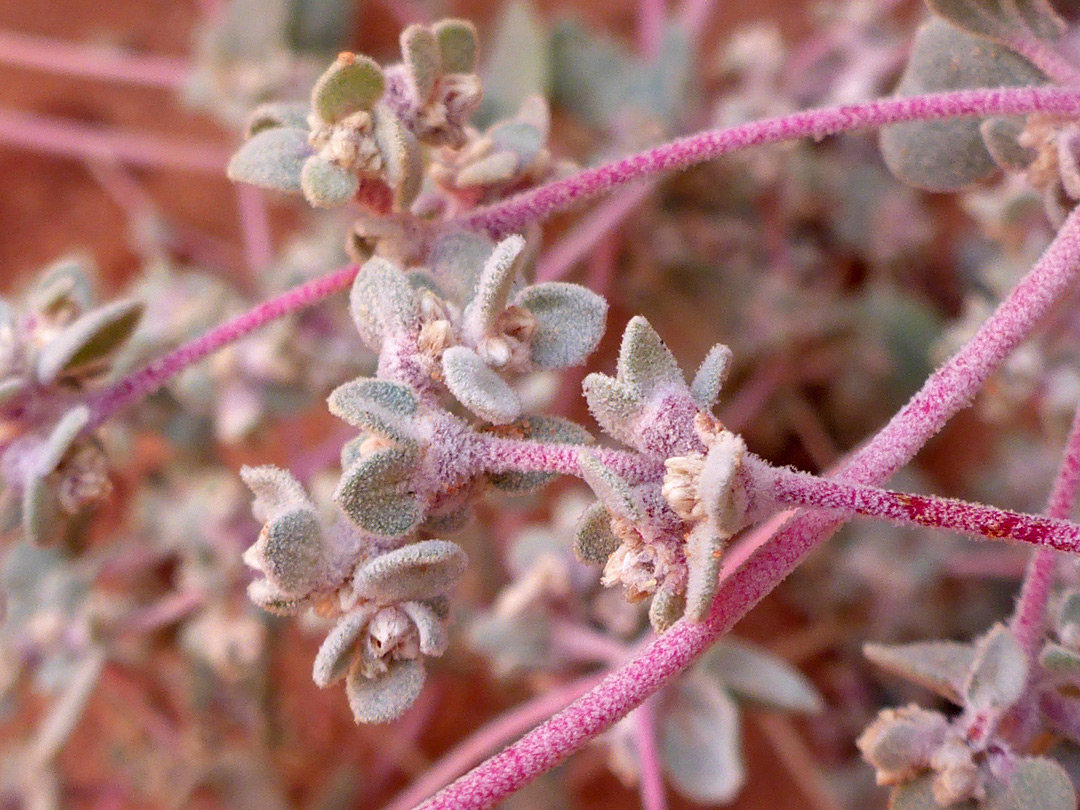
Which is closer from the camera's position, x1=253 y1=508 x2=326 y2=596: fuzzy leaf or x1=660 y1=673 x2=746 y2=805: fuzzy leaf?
x1=253 y1=508 x2=326 y2=596: fuzzy leaf

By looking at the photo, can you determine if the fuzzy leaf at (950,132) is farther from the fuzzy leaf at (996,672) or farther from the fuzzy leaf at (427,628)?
the fuzzy leaf at (427,628)

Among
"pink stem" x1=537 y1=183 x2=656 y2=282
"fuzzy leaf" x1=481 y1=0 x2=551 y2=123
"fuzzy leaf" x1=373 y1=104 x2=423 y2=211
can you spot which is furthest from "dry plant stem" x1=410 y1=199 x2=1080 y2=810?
"fuzzy leaf" x1=481 y1=0 x2=551 y2=123

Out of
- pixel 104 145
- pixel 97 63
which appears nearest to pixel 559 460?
pixel 97 63

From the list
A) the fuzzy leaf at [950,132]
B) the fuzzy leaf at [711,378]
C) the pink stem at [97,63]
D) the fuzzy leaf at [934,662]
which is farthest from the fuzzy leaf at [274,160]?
the pink stem at [97,63]

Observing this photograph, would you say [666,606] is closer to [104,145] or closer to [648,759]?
[648,759]

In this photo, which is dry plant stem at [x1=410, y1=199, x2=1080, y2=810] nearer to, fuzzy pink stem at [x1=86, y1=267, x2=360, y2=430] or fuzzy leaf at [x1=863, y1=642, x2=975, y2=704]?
fuzzy leaf at [x1=863, y1=642, x2=975, y2=704]

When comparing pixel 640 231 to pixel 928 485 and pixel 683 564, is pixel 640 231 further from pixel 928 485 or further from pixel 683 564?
pixel 683 564
